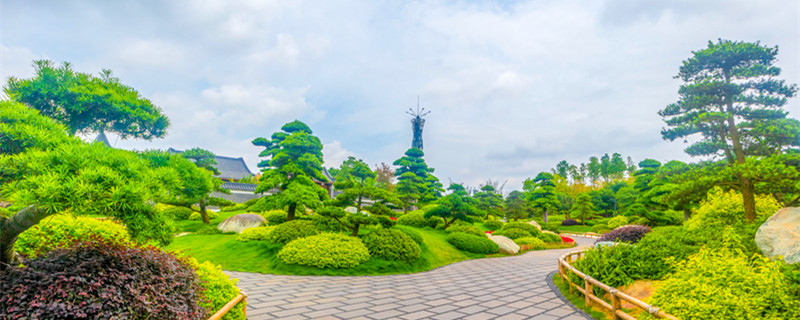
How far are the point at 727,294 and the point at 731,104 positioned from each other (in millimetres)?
9446

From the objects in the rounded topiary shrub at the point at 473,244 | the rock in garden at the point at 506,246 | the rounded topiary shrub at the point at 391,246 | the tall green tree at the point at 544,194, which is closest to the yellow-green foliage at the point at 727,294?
the rounded topiary shrub at the point at 391,246

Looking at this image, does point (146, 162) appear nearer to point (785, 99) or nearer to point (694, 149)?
point (694, 149)

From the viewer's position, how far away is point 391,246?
32.1 ft

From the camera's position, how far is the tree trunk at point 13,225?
312 cm

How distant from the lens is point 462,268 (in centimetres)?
1030

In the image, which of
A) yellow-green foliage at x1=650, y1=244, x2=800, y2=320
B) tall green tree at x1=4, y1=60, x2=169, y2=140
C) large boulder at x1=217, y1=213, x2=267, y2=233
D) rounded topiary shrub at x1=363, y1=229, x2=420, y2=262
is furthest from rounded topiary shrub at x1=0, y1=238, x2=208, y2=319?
large boulder at x1=217, y1=213, x2=267, y2=233

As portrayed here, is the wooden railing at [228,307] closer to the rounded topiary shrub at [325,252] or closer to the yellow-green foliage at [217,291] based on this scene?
the yellow-green foliage at [217,291]

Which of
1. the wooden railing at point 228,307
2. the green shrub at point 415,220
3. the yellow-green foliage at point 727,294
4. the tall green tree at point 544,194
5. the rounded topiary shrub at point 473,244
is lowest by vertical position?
the rounded topiary shrub at point 473,244

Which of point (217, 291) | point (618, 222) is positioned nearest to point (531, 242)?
point (618, 222)

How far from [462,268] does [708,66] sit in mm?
9083

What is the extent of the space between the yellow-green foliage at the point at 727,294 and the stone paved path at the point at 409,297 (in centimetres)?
138

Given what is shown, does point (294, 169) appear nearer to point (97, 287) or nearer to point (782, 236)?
point (97, 287)

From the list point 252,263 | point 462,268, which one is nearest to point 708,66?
point 462,268

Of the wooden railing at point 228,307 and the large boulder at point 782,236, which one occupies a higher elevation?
the large boulder at point 782,236
